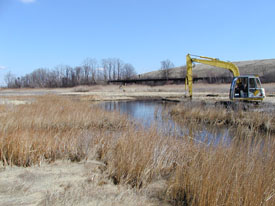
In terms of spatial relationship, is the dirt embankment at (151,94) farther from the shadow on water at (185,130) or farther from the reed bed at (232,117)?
the shadow on water at (185,130)

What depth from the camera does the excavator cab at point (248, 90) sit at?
14438mm

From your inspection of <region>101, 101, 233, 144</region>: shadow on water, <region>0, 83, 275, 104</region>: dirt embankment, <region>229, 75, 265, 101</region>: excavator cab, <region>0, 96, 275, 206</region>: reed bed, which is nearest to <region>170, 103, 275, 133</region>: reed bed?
<region>101, 101, 233, 144</region>: shadow on water

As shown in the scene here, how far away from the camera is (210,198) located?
2.67m

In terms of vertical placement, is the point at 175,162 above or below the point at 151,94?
below

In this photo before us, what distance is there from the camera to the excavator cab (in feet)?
47.4

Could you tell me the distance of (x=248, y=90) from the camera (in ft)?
47.4

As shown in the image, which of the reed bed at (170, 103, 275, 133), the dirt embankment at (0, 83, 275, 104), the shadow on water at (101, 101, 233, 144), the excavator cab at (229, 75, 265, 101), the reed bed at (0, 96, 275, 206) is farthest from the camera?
the dirt embankment at (0, 83, 275, 104)

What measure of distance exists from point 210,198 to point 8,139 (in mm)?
4252

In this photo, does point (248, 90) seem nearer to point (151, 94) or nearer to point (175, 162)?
point (175, 162)

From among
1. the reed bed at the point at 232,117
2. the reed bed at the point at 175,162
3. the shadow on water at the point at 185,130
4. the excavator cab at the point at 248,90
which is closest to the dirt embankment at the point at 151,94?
the excavator cab at the point at 248,90

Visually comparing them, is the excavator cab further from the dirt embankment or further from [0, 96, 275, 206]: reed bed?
[0, 96, 275, 206]: reed bed

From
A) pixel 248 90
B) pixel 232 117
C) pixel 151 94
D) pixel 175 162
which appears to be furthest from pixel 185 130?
pixel 151 94

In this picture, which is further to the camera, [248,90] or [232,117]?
[248,90]

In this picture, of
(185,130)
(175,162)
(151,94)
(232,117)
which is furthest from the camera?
(151,94)
